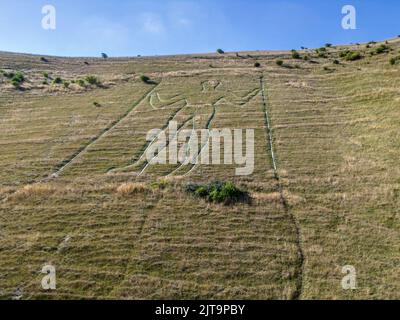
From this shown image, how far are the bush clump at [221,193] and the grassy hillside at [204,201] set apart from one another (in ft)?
1.52

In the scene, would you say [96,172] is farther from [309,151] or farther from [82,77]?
[82,77]

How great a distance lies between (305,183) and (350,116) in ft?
42.8

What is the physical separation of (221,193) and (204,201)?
1062 millimetres

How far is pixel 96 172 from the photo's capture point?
29.2 metres

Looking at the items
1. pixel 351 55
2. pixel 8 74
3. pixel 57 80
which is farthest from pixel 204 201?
pixel 8 74

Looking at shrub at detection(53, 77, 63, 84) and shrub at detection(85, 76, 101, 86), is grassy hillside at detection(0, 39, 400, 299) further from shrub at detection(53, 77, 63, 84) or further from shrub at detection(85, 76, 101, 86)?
shrub at detection(53, 77, 63, 84)

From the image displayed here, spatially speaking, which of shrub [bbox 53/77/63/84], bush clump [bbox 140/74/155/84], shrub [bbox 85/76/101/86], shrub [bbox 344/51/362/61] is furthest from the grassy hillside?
shrub [bbox 344/51/362/61]

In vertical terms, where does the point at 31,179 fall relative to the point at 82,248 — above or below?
above

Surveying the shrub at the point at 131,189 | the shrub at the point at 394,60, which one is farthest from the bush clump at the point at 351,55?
the shrub at the point at 131,189

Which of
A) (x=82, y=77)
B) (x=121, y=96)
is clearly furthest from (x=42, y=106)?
(x=82, y=77)

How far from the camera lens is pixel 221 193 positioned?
25.0 metres

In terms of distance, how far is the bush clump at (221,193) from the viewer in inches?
976

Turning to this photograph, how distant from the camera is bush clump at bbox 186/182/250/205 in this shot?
24781mm

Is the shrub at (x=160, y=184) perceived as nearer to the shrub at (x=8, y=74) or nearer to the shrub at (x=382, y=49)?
the shrub at (x=8, y=74)
